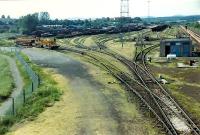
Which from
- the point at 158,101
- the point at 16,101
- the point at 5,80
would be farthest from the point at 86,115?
the point at 5,80

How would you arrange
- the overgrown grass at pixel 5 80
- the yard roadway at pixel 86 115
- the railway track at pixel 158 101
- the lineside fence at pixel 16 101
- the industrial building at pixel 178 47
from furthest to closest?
the industrial building at pixel 178 47, the overgrown grass at pixel 5 80, the lineside fence at pixel 16 101, the railway track at pixel 158 101, the yard roadway at pixel 86 115

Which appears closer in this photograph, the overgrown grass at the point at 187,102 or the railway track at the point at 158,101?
the railway track at the point at 158,101

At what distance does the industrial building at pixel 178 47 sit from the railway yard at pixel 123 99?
4212mm

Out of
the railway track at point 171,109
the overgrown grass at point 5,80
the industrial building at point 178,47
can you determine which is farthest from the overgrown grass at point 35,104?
the industrial building at point 178,47

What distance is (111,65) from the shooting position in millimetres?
51688

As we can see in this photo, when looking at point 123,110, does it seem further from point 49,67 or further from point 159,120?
point 49,67

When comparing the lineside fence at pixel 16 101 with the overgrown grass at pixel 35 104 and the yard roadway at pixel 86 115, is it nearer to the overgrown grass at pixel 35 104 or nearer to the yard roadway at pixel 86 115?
the overgrown grass at pixel 35 104

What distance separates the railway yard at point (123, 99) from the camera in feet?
78.4

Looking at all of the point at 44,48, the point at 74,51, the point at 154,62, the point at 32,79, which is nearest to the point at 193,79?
the point at 154,62

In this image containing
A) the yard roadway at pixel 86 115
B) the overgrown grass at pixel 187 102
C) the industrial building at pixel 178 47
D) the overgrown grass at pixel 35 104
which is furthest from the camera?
the industrial building at pixel 178 47

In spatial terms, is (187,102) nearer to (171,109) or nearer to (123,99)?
(171,109)

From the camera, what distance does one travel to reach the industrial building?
192 ft

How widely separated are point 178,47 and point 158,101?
29.4m

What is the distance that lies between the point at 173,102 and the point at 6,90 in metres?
17.4
